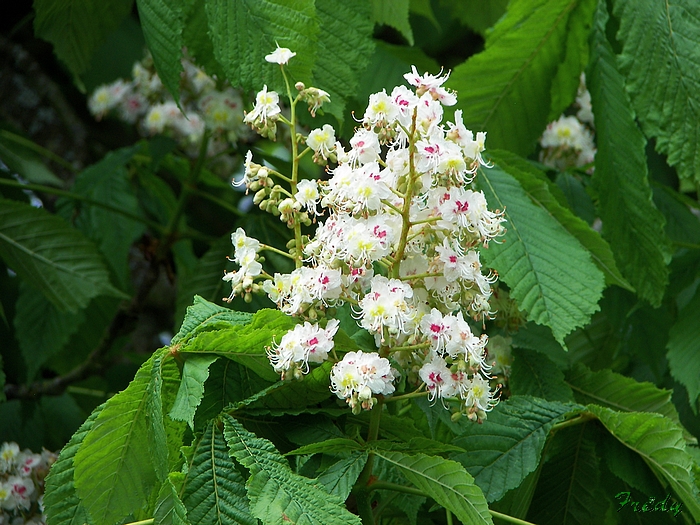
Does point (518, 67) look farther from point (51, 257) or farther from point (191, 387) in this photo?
point (51, 257)

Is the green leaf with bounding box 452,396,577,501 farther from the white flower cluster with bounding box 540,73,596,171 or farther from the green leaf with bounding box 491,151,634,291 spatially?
the white flower cluster with bounding box 540,73,596,171

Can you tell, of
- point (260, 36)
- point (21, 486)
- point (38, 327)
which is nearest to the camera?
point (260, 36)

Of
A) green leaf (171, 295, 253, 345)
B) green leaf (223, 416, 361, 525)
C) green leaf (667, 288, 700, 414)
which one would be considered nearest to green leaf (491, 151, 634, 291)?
green leaf (667, 288, 700, 414)

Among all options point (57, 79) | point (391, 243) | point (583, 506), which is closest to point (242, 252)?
point (391, 243)

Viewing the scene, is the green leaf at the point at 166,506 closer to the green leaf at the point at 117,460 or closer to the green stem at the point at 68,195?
the green leaf at the point at 117,460

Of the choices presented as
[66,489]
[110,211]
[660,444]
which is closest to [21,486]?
[66,489]

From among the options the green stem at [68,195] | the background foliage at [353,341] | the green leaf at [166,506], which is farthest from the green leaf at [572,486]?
the green stem at [68,195]

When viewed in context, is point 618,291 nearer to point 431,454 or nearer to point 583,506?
point 583,506
